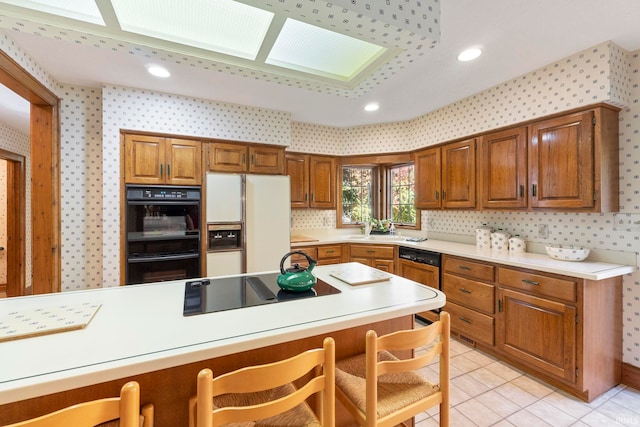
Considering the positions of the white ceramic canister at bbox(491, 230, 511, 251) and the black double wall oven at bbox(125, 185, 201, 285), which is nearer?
the black double wall oven at bbox(125, 185, 201, 285)

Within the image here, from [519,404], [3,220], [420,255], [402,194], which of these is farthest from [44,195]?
[519,404]

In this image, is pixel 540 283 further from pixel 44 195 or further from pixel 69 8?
pixel 44 195

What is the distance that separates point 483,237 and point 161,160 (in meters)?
3.49

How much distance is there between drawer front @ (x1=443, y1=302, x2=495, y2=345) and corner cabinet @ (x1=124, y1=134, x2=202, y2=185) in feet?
9.81

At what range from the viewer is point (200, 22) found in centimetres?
162

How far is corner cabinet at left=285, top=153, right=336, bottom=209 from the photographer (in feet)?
12.6

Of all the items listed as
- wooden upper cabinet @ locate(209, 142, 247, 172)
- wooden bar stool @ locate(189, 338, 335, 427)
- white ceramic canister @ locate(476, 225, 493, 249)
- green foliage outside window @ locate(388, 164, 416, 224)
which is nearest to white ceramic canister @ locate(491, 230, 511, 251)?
white ceramic canister @ locate(476, 225, 493, 249)

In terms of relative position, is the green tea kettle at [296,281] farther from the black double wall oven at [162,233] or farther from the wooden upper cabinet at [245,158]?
the wooden upper cabinet at [245,158]

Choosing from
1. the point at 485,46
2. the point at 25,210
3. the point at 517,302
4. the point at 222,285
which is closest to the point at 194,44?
the point at 222,285

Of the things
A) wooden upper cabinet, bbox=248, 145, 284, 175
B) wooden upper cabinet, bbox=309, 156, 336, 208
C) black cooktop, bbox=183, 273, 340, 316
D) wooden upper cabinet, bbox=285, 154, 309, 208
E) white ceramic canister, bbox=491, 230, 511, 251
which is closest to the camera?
black cooktop, bbox=183, 273, 340, 316

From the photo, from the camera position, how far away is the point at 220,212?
2.98 m

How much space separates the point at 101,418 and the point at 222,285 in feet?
3.02

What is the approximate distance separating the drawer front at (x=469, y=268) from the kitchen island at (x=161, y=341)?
4.37 ft

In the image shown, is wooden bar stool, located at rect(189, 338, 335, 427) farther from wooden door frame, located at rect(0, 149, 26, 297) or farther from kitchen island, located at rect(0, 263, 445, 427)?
wooden door frame, located at rect(0, 149, 26, 297)
